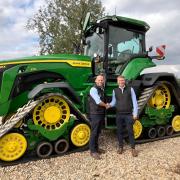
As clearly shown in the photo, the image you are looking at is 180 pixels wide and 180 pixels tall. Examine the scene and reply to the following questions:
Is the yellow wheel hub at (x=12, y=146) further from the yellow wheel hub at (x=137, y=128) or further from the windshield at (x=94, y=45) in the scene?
the windshield at (x=94, y=45)

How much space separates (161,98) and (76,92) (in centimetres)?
243

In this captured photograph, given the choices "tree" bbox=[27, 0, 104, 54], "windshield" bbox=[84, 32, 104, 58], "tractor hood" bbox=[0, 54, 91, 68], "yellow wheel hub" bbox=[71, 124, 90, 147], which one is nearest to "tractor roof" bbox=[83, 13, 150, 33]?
"windshield" bbox=[84, 32, 104, 58]

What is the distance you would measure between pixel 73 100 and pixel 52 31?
23743mm

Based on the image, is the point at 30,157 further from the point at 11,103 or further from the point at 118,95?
the point at 118,95

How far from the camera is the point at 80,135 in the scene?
7922 mm

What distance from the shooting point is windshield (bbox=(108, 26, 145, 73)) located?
898 cm

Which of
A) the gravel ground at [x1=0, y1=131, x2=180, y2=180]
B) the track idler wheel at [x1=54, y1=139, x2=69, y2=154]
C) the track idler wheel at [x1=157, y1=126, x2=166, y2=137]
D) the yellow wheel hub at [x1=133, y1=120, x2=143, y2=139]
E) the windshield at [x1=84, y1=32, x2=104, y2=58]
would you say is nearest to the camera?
the gravel ground at [x1=0, y1=131, x2=180, y2=180]

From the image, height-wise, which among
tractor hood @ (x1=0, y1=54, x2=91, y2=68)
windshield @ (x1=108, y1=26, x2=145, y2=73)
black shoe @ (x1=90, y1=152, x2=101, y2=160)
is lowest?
black shoe @ (x1=90, y1=152, x2=101, y2=160)

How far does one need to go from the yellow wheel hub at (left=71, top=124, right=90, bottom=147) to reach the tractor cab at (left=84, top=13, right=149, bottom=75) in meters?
1.62

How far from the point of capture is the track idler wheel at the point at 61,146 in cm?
771

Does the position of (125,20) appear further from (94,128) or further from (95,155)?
(95,155)

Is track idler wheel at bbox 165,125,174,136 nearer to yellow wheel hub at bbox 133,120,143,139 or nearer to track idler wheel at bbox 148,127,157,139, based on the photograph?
track idler wheel at bbox 148,127,157,139

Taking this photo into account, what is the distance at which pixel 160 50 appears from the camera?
9.38 metres

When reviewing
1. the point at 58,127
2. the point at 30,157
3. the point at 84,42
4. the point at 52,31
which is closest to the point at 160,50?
the point at 84,42
